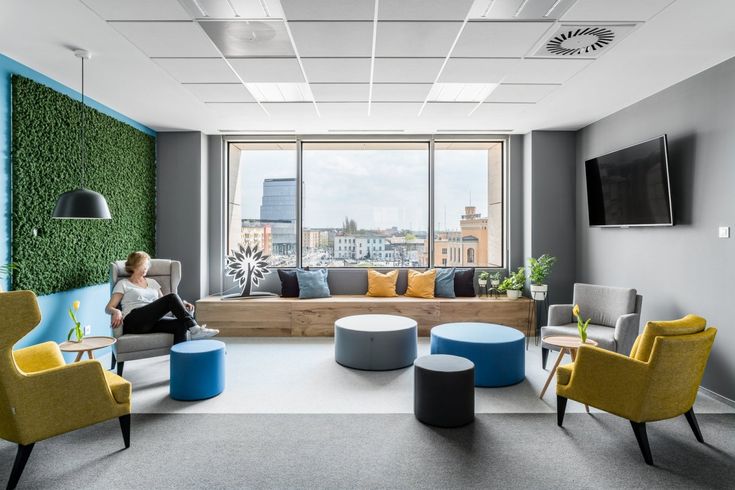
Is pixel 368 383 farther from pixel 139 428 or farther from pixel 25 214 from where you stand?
pixel 25 214

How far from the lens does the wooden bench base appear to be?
245 inches

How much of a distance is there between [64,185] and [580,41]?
489 cm

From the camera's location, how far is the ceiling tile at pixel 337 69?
13.0 feet

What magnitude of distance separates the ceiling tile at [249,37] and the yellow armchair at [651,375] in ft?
10.4

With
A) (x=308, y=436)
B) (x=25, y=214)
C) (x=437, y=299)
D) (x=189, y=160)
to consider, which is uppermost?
(x=189, y=160)

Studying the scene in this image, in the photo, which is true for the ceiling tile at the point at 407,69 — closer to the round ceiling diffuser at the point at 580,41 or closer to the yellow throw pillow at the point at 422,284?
the round ceiling diffuser at the point at 580,41

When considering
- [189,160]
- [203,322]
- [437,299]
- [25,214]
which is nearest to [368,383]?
[437,299]

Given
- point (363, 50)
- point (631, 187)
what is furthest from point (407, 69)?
point (631, 187)

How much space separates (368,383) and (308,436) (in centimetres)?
120

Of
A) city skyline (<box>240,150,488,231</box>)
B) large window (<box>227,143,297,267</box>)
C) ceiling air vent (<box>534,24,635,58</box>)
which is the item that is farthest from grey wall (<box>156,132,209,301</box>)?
ceiling air vent (<box>534,24,635,58</box>)

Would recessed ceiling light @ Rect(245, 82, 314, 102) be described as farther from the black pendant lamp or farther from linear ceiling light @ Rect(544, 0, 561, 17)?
linear ceiling light @ Rect(544, 0, 561, 17)

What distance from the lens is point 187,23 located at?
3.26m

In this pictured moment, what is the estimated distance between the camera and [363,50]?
147 inches

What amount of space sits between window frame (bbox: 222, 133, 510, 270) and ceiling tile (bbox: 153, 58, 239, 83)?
8.65 ft
